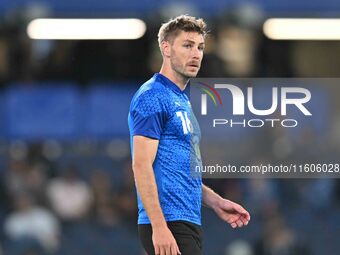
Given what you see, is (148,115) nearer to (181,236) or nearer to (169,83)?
(169,83)

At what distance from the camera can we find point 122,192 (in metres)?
9.45

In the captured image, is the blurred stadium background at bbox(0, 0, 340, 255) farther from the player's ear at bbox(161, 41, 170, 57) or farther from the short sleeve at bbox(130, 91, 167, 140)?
the short sleeve at bbox(130, 91, 167, 140)

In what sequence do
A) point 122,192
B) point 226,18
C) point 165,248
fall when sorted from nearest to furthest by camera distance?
point 165,248 → point 226,18 → point 122,192

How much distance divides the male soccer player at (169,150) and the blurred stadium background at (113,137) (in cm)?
425

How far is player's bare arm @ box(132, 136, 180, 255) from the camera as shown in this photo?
4070 millimetres

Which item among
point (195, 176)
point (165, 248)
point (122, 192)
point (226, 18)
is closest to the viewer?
point (165, 248)

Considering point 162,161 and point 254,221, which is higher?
point 162,161

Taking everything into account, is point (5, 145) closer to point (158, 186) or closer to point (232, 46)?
point (232, 46)

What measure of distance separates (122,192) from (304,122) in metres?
1.92

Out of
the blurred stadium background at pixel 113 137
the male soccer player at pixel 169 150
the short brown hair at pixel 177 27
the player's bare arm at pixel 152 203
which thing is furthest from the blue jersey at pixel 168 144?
the blurred stadium background at pixel 113 137

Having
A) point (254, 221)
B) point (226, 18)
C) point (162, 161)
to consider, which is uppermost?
point (226, 18)

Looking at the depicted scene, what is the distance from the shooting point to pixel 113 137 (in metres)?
9.19

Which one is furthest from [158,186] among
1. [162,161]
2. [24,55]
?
[24,55]

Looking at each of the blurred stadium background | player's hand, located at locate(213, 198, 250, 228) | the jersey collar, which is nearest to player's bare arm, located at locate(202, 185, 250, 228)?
player's hand, located at locate(213, 198, 250, 228)
